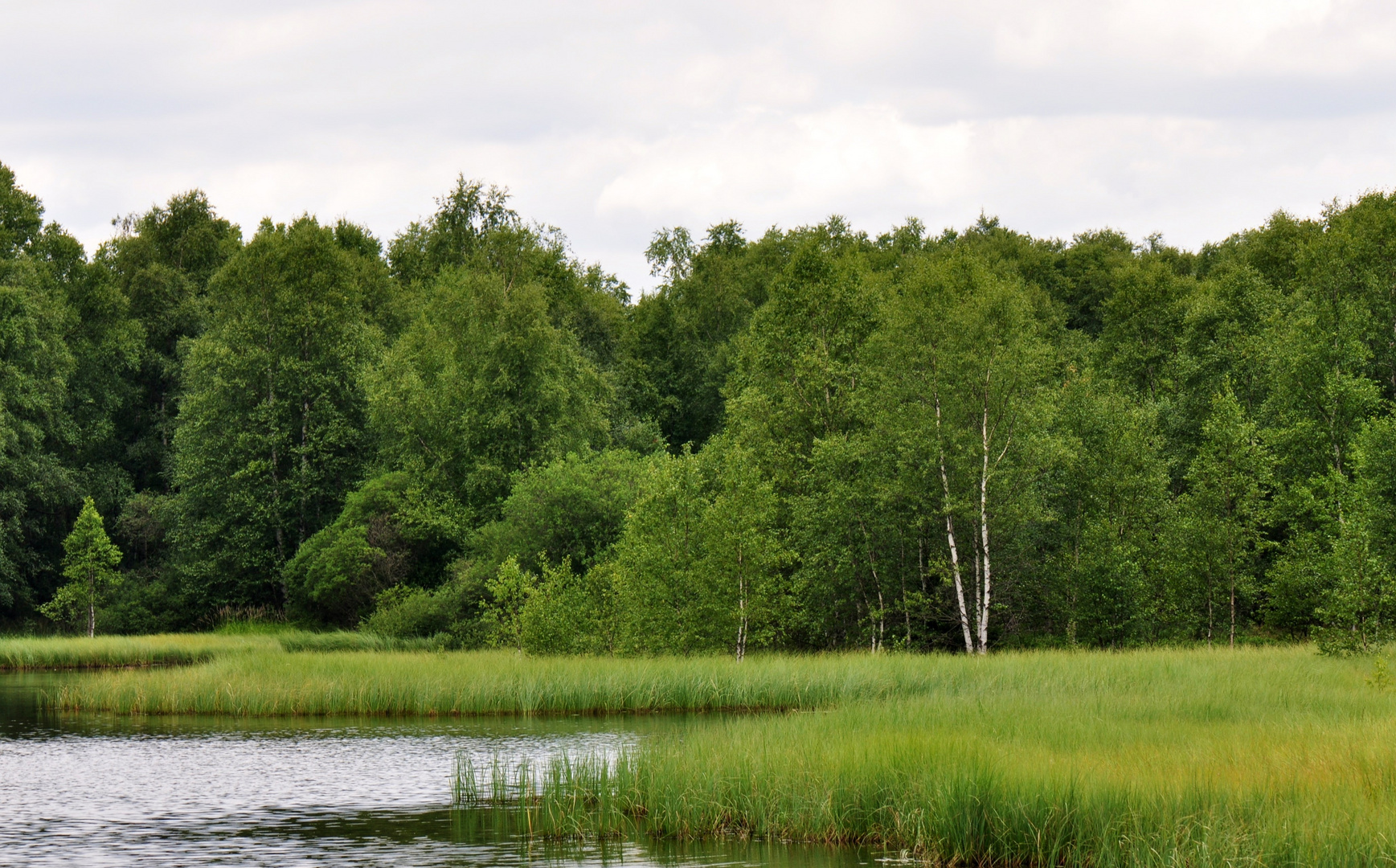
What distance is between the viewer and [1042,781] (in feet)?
46.6

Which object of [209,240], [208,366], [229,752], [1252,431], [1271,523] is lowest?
[229,752]

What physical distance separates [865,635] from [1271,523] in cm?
1490

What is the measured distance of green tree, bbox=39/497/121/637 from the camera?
60594 millimetres

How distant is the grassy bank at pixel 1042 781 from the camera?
1249 cm

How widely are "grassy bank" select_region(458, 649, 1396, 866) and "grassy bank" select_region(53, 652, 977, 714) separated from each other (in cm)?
695

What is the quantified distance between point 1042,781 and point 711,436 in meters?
45.3

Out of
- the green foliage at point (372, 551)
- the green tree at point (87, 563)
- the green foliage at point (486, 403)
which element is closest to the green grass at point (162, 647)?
the green foliage at point (372, 551)

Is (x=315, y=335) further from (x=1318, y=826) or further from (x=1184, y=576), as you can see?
(x=1318, y=826)

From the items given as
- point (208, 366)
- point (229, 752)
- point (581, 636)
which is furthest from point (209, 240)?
point (229, 752)

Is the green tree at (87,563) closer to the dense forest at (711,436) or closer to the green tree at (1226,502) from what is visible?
the dense forest at (711,436)

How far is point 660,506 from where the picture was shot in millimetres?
39719

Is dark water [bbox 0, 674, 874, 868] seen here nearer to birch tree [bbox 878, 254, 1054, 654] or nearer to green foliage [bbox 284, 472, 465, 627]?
birch tree [bbox 878, 254, 1054, 654]

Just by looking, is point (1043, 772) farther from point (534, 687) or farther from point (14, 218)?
point (14, 218)

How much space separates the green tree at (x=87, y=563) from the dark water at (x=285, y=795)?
3145cm
